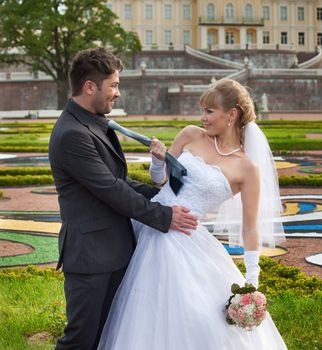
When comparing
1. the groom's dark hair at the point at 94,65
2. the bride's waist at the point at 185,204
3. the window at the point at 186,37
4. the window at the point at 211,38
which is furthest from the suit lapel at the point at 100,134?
the window at the point at 186,37

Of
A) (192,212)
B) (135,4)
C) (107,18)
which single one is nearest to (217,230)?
(192,212)

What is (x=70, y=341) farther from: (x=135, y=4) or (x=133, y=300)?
(x=135, y=4)

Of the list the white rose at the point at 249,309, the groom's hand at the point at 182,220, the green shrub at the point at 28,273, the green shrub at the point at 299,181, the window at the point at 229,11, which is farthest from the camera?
the window at the point at 229,11

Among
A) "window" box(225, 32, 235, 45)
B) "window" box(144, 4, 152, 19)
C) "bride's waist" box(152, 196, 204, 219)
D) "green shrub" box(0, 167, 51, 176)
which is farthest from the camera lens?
"window" box(144, 4, 152, 19)

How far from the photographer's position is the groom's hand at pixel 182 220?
407cm

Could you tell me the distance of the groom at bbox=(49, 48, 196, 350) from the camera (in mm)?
3887

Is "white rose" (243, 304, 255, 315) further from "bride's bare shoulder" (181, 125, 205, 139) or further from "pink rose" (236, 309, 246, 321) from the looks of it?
"bride's bare shoulder" (181, 125, 205, 139)

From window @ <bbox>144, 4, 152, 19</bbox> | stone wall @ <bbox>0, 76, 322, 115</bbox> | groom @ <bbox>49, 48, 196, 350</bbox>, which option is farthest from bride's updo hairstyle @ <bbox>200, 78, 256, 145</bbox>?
window @ <bbox>144, 4, 152, 19</bbox>

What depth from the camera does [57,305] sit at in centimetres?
530

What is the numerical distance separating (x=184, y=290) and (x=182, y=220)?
0.36 metres

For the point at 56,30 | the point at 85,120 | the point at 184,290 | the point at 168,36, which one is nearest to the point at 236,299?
the point at 184,290

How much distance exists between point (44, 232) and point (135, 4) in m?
A: 61.0

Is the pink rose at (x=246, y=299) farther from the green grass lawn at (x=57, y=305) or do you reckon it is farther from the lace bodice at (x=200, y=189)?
the green grass lawn at (x=57, y=305)

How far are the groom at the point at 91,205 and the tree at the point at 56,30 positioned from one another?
35.3 metres
